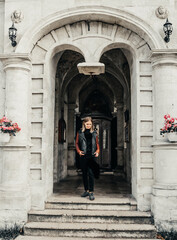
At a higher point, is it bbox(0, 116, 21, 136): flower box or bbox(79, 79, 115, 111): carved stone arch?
bbox(79, 79, 115, 111): carved stone arch

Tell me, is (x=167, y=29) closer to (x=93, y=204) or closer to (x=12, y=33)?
(x=12, y=33)

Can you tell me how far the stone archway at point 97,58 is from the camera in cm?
597

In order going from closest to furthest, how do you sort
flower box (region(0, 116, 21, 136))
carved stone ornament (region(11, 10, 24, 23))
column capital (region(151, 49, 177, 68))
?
flower box (region(0, 116, 21, 136))
column capital (region(151, 49, 177, 68))
carved stone ornament (region(11, 10, 24, 23))

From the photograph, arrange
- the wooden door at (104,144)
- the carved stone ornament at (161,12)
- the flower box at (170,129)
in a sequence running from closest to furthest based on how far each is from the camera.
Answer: the flower box at (170,129)
the carved stone ornament at (161,12)
the wooden door at (104,144)

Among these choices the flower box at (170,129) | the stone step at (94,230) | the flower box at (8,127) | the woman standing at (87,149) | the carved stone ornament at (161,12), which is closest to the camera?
the stone step at (94,230)

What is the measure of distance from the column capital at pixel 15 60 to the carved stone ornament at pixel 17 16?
2.80 feet

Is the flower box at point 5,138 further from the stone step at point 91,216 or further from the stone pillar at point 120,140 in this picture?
the stone pillar at point 120,140

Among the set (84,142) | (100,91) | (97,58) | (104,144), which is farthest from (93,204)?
(100,91)

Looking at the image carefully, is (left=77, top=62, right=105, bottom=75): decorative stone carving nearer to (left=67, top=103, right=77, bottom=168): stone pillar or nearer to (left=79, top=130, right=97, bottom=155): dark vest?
(left=79, top=130, right=97, bottom=155): dark vest

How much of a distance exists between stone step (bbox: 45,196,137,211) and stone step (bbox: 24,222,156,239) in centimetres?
52

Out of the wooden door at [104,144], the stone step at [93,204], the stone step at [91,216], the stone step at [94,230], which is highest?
the wooden door at [104,144]

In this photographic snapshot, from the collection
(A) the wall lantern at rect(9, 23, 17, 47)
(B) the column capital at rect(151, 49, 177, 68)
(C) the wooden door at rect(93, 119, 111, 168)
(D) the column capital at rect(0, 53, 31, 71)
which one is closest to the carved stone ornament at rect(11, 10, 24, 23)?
(A) the wall lantern at rect(9, 23, 17, 47)

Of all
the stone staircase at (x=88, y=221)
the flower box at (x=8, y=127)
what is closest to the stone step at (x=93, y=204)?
the stone staircase at (x=88, y=221)

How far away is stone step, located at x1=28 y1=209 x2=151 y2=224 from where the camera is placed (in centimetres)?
549
